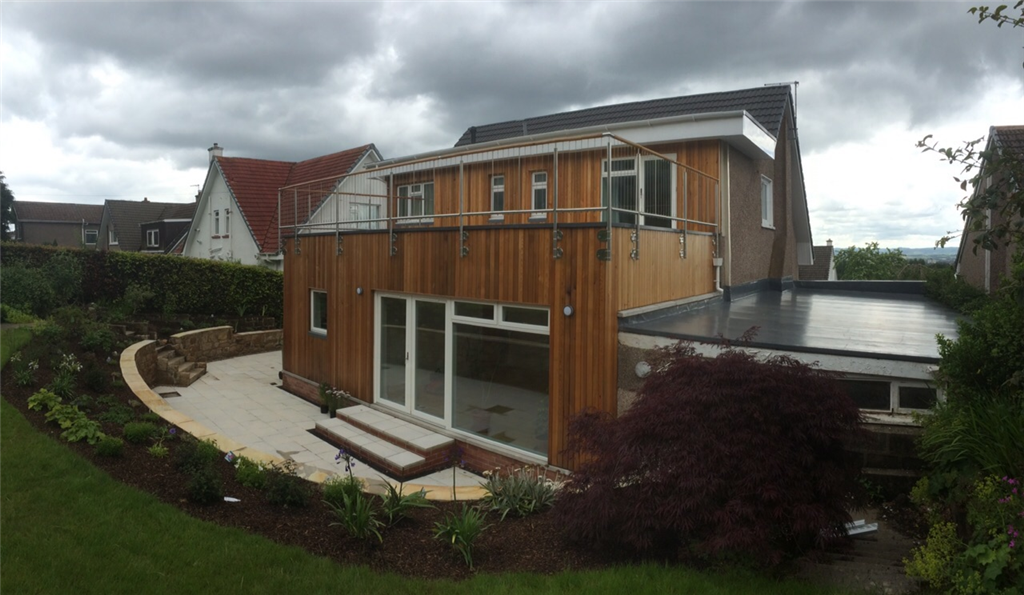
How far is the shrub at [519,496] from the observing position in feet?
18.9

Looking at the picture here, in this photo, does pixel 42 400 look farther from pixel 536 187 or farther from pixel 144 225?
pixel 144 225

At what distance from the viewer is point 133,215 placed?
151 ft

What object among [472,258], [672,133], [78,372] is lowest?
[78,372]

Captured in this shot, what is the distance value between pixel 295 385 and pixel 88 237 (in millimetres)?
61593

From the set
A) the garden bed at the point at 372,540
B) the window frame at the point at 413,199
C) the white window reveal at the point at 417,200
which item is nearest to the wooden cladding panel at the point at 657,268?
the garden bed at the point at 372,540

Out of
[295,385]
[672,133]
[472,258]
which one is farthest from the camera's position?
[295,385]

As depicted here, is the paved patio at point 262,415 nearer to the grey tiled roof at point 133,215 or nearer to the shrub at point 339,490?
the shrub at point 339,490

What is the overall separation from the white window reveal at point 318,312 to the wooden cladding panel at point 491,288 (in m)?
0.19

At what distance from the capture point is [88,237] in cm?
6125

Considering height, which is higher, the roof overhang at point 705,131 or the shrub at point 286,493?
the roof overhang at point 705,131

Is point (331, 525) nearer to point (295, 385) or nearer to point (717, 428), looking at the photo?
point (717, 428)

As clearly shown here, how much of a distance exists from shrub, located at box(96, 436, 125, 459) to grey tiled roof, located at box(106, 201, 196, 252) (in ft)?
131

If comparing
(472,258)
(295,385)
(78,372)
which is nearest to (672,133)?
(472,258)

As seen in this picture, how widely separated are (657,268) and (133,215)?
48.8 m
